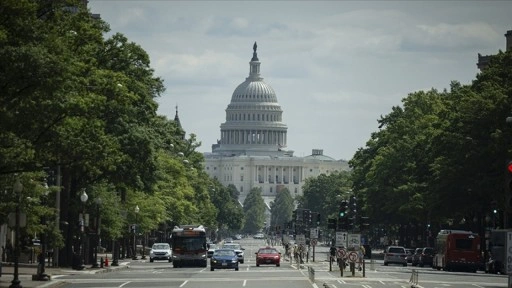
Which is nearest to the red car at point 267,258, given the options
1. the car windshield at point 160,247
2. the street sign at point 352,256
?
the car windshield at point 160,247

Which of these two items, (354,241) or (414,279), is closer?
(414,279)

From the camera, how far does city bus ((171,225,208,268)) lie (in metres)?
97.4

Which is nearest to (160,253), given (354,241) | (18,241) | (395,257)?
(395,257)

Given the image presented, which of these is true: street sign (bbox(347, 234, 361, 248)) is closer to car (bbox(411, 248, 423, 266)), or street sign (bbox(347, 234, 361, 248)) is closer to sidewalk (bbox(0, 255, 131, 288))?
sidewalk (bbox(0, 255, 131, 288))

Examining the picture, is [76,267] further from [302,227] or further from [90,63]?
[302,227]

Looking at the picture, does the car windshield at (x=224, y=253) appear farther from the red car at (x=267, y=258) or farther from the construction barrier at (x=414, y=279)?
the construction barrier at (x=414, y=279)

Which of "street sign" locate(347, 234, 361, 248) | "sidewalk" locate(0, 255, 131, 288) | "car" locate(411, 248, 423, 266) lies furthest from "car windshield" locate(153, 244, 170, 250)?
"street sign" locate(347, 234, 361, 248)

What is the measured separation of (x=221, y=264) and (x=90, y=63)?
93.9 ft

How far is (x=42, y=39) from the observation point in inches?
1954

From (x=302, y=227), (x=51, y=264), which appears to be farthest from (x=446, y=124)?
(x=302, y=227)

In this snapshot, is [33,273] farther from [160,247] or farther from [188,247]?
[160,247]

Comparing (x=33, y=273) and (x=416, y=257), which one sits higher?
(x=416, y=257)

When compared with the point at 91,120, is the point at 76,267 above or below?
below

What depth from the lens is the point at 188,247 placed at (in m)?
98.1
